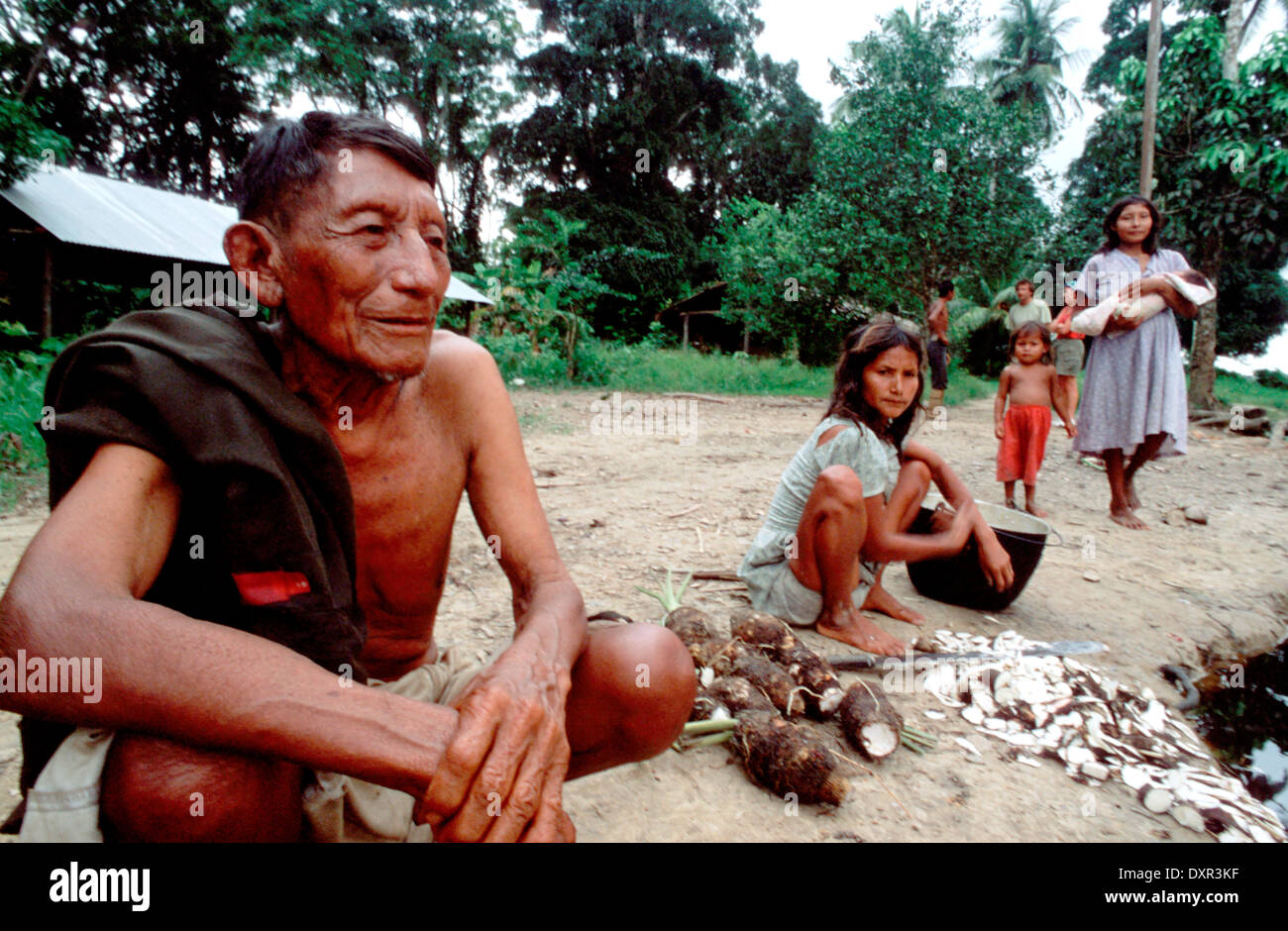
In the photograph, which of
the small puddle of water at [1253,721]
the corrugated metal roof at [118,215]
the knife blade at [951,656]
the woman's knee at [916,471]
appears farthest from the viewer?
the corrugated metal roof at [118,215]

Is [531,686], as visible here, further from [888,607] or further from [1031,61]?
[1031,61]

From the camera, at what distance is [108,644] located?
3.23ft

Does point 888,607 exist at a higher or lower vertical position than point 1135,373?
lower

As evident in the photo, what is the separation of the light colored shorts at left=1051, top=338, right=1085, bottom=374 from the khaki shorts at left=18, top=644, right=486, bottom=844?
6.44 meters

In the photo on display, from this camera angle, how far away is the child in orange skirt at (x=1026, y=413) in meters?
5.30

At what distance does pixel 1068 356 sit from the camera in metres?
6.68

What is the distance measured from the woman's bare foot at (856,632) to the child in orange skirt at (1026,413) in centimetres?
302

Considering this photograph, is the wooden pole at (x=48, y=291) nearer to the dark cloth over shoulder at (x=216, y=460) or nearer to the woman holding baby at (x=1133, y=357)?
the dark cloth over shoulder at (x=216, y=460)

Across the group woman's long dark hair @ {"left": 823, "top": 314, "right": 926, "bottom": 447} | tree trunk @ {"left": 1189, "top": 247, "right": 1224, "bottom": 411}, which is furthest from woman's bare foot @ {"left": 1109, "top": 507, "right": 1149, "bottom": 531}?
tree trunk @ {"left": 1189, "top": 247, "right": 1224, "bottom": 411}

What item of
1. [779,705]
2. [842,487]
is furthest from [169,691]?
[842,487]

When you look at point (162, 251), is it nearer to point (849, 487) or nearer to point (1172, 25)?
point (849, 487)

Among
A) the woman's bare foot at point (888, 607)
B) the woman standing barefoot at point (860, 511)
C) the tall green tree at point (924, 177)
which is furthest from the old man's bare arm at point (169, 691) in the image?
the tall green tree at point (924, 177)

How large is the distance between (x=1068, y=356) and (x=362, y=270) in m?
6.87

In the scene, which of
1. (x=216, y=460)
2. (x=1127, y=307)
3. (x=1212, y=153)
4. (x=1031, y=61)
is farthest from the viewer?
(x=1031, y=61)
